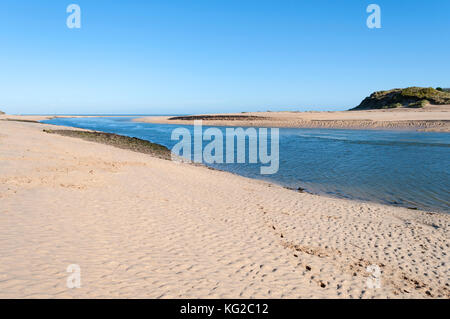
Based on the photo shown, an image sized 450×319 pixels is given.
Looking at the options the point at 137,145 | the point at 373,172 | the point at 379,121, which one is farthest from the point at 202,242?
the point at 379,121

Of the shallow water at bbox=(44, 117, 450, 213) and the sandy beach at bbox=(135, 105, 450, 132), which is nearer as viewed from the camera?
the shallow water at bbox=(44, 117, 450, 213)

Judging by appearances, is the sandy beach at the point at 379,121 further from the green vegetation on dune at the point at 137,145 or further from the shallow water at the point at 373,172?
the green vegetation on dune at the point at 137,145

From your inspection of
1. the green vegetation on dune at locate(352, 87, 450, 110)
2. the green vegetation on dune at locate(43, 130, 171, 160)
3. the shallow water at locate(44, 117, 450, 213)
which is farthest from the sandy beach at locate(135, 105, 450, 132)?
the green vegetation on dune at locate(43, 130, 171, 160)

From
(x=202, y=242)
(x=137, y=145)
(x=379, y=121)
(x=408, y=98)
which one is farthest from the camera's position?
(x=408, y=98)

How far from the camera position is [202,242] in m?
7.06

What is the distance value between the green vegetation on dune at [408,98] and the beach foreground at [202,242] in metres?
64.5

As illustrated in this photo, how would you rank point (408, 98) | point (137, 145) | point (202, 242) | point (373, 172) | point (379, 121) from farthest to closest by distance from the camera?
point (408, 98) < point (379, 121) < point (137, 145) < point (373, 172) < point (202, 242)

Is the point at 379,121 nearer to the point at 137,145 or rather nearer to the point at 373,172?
the point at 373,172

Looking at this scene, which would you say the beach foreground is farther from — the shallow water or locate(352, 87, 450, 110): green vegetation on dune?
locate(352, 87, 450, 110): green vegetation on dune

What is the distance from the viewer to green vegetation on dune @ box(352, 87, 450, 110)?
6197 cm

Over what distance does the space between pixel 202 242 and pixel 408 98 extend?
Result: 78192 mm

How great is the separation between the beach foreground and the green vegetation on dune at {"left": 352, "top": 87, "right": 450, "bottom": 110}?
6449 cm

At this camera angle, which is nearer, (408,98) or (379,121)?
(379,121)
